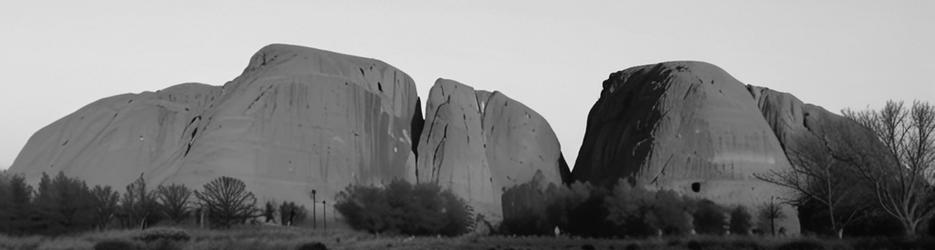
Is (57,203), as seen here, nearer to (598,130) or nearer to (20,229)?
(20,229)

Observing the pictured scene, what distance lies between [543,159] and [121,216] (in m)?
69.0

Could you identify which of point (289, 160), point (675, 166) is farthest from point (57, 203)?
point (675, 166)

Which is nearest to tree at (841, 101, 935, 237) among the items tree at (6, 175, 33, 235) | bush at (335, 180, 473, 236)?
bush at (335, 180, 473, 236)

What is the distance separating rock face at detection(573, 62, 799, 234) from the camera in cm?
11938

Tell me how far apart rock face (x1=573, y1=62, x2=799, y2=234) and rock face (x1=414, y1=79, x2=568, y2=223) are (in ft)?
39.6

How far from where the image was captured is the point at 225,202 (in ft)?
330

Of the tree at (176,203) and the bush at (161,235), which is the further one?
the tree at (176,203)

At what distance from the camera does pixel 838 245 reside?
143 feet

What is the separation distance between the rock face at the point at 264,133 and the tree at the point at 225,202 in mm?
6489

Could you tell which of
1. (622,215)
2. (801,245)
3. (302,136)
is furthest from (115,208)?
(801,245)

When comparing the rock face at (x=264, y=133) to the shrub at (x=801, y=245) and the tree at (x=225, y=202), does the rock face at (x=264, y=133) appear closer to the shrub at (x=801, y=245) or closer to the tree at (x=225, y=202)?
the tree at (x=225, y=202)

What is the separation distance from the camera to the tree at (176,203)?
3925 inches

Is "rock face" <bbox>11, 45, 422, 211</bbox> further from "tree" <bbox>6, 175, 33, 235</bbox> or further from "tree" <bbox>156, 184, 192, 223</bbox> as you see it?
"tree" <bbox>6, 175, 33, 235</bbox>

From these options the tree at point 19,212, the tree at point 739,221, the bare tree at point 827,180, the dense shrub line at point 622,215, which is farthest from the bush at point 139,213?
the bare tree at point 827,180
